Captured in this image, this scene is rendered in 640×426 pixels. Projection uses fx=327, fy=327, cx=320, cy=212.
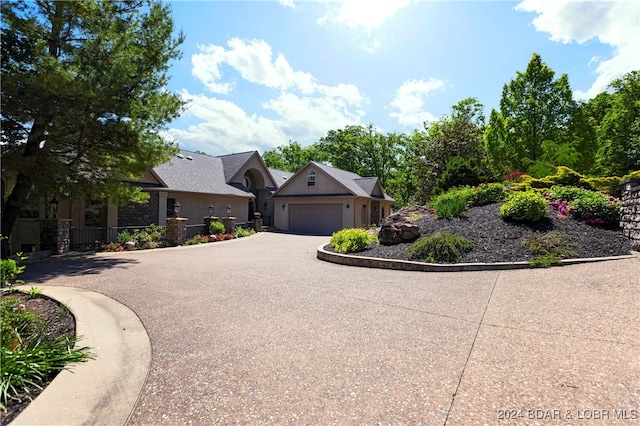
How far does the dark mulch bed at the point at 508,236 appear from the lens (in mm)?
7746

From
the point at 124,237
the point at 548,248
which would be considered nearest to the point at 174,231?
the point at 124,237

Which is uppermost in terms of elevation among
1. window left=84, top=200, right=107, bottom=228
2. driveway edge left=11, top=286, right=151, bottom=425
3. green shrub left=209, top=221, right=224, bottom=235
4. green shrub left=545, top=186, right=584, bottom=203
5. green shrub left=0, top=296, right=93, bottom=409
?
green shrub left=545, top=186, right=584, bottom=203

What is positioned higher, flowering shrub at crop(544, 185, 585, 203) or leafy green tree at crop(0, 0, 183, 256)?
leafy green tree at crop(0, 0, 183, 256)

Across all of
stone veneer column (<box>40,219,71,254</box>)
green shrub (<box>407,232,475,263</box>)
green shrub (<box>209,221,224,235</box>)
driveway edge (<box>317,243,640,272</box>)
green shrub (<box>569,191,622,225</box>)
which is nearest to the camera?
driveway edge (<box>317,243,640,272</box>)

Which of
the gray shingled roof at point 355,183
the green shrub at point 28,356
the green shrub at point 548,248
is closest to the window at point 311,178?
the gray shingled roof at point 355,183

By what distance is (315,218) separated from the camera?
24891 millimetres

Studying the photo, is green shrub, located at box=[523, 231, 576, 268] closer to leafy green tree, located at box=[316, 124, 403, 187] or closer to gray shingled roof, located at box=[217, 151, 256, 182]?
gray shingled roof, located at box=[217, 151, 256, 182]

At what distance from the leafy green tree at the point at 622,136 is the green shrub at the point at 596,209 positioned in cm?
1371

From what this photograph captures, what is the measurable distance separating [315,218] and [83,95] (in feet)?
58.1

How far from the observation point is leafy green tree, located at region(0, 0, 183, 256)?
333 inches

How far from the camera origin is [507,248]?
27.0 feet

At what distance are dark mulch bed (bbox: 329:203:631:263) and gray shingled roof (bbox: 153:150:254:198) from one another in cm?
1223

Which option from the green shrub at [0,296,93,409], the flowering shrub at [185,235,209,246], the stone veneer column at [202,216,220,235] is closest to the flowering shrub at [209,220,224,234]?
the stone veneer column at [202,216,220,235]

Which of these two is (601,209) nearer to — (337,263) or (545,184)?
(545,184)
